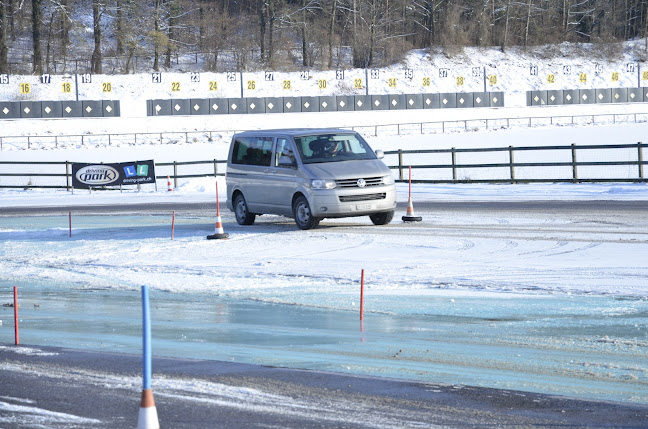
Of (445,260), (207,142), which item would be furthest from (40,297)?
(207,142)

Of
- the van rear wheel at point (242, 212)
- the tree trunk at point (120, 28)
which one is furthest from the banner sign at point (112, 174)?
the tree trunk at point (120, 28)

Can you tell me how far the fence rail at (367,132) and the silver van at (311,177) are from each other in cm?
3477

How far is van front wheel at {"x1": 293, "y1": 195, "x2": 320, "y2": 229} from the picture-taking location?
1867cm

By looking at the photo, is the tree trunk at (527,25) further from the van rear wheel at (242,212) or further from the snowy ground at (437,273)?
the van rear wheel at (242,212)

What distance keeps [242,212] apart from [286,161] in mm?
2067

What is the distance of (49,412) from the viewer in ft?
22.2

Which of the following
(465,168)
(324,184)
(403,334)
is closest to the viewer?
(403,334)

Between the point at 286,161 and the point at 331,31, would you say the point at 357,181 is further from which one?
the point at 331,31

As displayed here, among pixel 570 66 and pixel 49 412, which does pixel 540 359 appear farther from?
pixel 570 66

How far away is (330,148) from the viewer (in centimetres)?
1919

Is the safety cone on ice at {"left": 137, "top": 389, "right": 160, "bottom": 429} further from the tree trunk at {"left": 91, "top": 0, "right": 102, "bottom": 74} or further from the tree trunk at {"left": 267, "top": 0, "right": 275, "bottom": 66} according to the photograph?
the tree trunk at {"left": 267, "top": 0, "right": 275, "bottom": 66}

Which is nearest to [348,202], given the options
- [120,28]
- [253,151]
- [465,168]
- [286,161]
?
[286,161]

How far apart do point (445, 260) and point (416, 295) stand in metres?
2.99

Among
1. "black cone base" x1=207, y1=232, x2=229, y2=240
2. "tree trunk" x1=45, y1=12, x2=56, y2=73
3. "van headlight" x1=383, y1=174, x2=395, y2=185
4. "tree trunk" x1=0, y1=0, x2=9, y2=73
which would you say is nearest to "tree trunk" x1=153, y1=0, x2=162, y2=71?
"tree trunk" x1=45, y1=12, x2=56, y2=73
